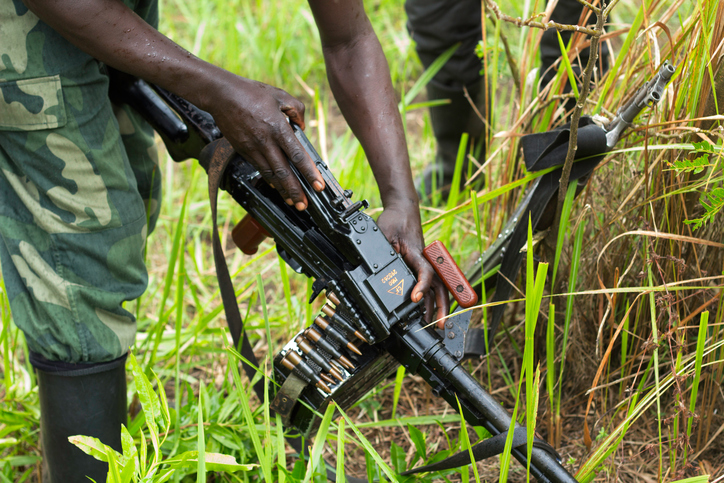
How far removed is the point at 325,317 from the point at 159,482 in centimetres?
51

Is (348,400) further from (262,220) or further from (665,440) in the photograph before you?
(665,440)

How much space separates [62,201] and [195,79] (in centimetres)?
45

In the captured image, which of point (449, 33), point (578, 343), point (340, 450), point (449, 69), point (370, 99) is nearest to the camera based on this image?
point (340, 450)

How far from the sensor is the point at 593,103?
1704 millimetres

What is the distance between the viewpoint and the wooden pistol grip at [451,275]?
1382 millimetres

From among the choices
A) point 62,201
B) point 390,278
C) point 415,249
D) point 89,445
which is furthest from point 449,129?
point 89,445

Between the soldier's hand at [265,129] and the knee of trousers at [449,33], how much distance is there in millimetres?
1503

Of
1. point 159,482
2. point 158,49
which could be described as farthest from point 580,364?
point 158,49

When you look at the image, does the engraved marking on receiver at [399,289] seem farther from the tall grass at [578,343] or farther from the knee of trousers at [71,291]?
the knee of trousers at [71,291]

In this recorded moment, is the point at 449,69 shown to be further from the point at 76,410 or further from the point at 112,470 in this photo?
the point at 112,470

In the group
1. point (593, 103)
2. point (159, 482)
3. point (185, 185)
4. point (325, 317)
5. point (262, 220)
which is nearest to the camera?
point (159, 482)

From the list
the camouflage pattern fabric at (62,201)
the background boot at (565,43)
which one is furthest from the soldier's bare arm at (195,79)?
the background boot at (565,43)

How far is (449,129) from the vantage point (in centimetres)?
285

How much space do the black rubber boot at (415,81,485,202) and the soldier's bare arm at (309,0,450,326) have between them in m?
1.13
